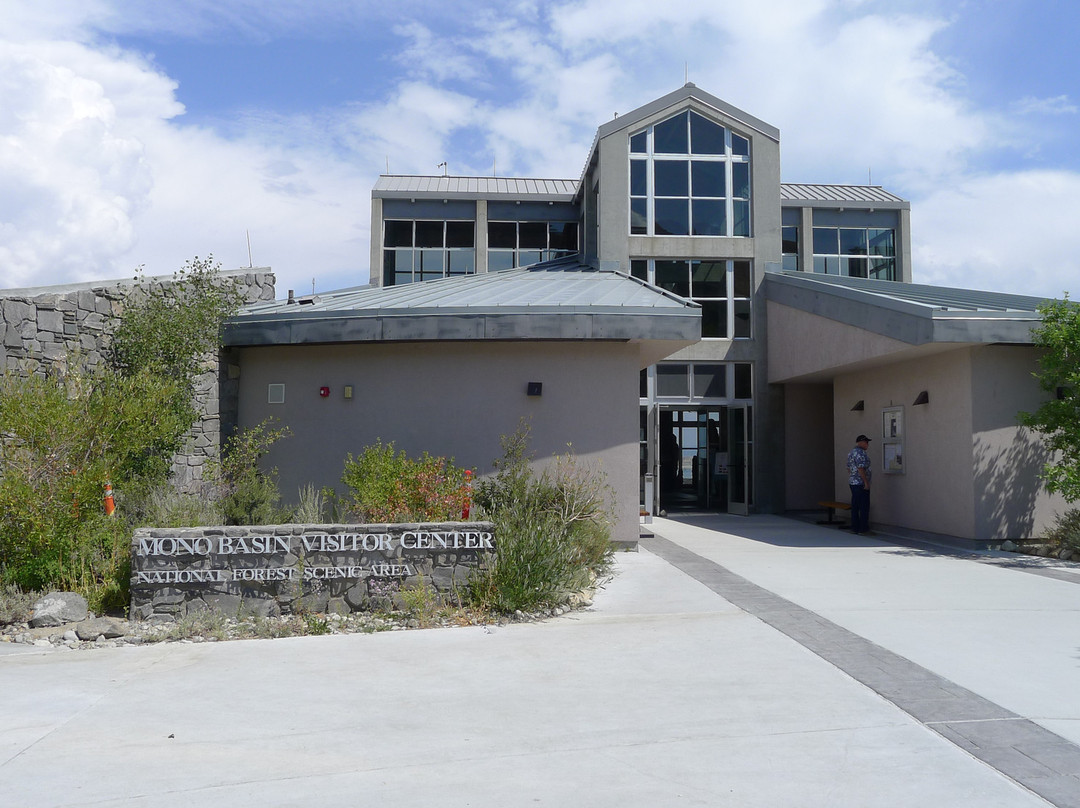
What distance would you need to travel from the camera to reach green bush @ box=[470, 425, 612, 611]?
839 cm

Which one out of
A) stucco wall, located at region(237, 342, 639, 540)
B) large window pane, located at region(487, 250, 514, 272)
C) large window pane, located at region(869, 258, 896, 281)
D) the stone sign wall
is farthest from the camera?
large window pane, located at region(869, 258, 896, 281)

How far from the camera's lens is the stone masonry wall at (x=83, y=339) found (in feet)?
34.7

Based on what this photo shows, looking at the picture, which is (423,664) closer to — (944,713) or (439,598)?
(439,598)

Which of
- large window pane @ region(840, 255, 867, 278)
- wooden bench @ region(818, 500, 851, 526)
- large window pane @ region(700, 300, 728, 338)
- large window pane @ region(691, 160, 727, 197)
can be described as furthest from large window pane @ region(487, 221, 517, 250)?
wooden bench @ region(818, 500, 851, 526)

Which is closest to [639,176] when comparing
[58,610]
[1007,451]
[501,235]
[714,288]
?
[714,288]

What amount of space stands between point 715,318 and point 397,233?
427 inches

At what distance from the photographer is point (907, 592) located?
9.41 m

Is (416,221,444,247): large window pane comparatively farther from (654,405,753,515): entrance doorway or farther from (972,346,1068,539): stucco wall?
(972,346,1068,539): stucco wall

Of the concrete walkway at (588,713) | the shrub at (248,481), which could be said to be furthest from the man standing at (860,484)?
the shrub at (248,481)

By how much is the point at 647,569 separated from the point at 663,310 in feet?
12.0

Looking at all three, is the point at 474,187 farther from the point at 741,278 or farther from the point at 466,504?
the point at 466,504

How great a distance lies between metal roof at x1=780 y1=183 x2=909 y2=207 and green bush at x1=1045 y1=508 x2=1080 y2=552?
1547 cm

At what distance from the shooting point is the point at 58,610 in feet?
26.1

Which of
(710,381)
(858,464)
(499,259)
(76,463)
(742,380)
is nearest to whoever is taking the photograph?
(76,463)
